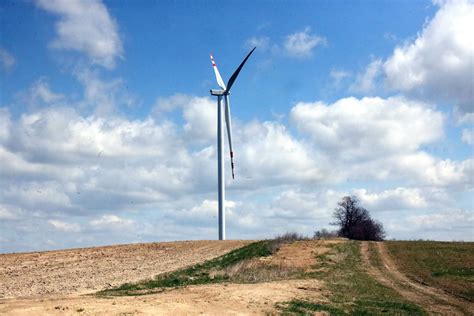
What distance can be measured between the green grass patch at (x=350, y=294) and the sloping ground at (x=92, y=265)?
10.6m

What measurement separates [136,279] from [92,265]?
1007 centimetres

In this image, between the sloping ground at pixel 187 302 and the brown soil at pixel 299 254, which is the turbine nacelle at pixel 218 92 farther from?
the sloping ground at pixel 187 302

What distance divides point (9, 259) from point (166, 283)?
72.0ft

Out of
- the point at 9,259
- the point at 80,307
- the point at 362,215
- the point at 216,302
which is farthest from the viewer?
the point at 362,215

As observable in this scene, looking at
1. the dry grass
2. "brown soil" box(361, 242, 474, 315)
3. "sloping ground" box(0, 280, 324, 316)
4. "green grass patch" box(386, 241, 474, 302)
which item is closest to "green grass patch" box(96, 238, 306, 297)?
the dry grass

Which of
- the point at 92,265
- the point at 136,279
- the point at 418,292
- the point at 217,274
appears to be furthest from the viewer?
the point at 92,265

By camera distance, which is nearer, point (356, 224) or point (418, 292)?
point (418, 292)

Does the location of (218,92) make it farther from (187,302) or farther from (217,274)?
(187,302)

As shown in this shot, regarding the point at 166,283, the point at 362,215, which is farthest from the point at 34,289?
the point at 362,215

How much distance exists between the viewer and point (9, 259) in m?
49.6

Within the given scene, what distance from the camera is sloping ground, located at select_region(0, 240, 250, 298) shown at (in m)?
33.8

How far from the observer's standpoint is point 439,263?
44.7 m

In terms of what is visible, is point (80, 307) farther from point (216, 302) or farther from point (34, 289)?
point (34, 289)

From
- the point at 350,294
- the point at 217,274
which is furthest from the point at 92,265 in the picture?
the point at 350,294
